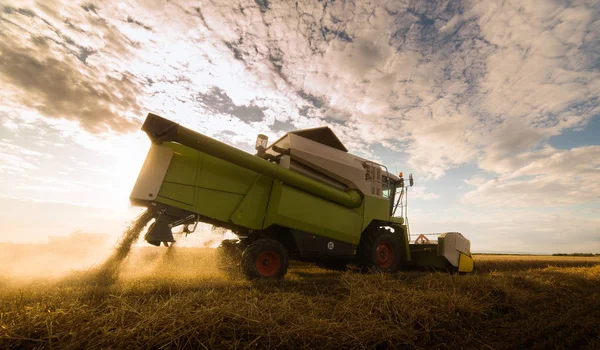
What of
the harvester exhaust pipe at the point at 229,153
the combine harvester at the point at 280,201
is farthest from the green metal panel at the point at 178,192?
the harvester exhaust pipe at the point at 229,153

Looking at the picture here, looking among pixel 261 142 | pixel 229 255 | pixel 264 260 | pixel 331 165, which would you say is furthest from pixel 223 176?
pixel 331 165

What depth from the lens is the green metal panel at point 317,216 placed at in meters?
5.87

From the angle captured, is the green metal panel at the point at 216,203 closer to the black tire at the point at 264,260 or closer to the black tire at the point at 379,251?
the black tire at the point at 264,260

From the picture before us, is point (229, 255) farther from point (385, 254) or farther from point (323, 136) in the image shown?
point (385, 254)

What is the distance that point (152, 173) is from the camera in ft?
16.1

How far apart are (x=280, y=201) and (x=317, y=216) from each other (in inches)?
40.4

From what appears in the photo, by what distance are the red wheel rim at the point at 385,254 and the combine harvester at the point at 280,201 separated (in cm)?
3

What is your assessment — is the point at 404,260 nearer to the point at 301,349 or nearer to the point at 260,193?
the point at 260,193

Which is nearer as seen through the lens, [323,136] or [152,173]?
[152,173]

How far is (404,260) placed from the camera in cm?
847

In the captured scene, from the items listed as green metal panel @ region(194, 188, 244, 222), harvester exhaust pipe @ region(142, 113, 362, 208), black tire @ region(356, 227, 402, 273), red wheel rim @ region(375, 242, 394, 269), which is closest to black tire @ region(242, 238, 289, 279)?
green metal panel @ region(194, 188, 244, 222)

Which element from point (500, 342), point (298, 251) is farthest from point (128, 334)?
point (298, 251)

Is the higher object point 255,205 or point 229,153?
point 229,153

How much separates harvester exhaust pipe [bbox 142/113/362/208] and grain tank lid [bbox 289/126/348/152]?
4.14 feet
